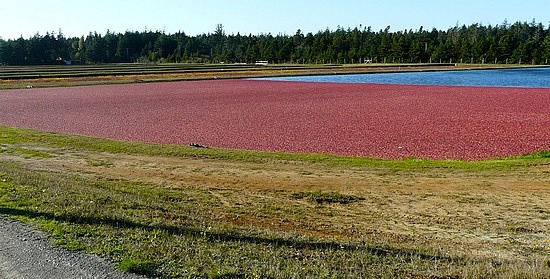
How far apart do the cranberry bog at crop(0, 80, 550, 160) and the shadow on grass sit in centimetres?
1313

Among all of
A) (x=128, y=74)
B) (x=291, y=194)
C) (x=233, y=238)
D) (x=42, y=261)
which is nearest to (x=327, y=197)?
(x=291, y=194)

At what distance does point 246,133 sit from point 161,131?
4.48 meters

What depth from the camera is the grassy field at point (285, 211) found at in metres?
8.03

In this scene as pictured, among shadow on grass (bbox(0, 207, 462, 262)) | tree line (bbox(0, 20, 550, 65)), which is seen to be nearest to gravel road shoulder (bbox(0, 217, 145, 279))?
shadow on grass (bbox(0, 207, 462, 262))

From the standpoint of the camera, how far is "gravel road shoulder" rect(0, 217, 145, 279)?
23.7ft

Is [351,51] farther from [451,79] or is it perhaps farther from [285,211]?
[285,211]

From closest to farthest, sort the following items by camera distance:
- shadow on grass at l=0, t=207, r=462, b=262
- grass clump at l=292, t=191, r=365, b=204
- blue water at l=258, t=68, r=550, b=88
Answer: shadow on grass at l=0, t=207, r=462, b=262 < grass clump at l=292, t=191, r=365, b=204 < blue water at l=258, t=68, r=550, b=88

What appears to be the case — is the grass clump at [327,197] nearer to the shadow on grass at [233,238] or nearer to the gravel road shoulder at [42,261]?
the shadow on grass at [233,238]

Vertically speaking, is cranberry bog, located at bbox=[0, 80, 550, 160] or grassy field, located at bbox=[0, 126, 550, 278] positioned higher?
grassy field, located at bbox=[0, 126, 550, 278]

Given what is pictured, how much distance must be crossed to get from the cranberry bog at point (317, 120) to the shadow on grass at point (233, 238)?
13127 mm

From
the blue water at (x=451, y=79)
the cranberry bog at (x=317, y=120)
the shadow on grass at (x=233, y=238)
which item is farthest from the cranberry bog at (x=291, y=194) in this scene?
the blue water at (x=451, y=79)

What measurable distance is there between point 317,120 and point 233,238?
24615 mm

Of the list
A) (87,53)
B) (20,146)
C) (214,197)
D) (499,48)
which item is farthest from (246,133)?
(87,53)

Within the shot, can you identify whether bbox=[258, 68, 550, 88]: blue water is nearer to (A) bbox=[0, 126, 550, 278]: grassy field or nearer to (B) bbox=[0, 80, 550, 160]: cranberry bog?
(B) bbox=[0, 80, 550, 160]: cranberry bog
